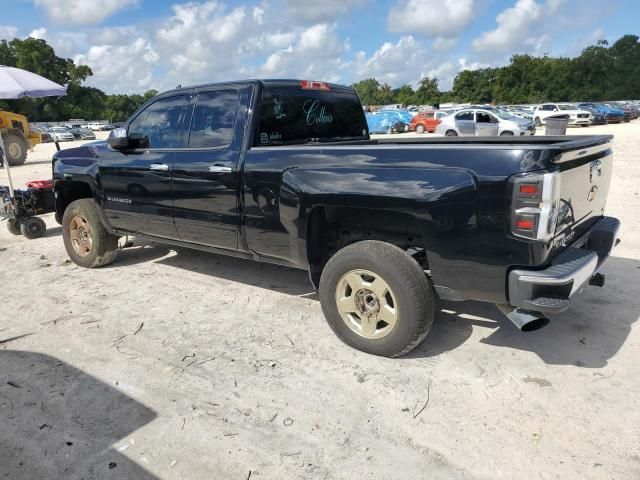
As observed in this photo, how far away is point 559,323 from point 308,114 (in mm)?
2716

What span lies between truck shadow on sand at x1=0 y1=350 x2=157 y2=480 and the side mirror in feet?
6.80

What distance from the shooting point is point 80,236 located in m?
5.66

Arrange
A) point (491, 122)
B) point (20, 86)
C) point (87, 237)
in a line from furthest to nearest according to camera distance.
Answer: point (491, 122) < point (20, 86) < point (87, 237)

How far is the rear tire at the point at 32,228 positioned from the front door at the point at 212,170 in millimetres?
3974

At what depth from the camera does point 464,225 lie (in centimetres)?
281

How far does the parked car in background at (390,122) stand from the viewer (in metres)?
33.4

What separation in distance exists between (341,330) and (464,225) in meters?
1.23

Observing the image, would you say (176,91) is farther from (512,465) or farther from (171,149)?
(512,465)

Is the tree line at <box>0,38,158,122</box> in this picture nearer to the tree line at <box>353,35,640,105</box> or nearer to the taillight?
the tree line at <box>353,35,640,105</box>

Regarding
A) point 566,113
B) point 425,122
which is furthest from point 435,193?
point 566,113

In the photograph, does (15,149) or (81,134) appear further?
(81,134)

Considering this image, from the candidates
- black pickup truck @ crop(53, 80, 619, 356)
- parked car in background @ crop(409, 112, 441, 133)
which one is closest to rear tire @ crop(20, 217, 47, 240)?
black pickup truck @ crop(53, 80, 619, 356)

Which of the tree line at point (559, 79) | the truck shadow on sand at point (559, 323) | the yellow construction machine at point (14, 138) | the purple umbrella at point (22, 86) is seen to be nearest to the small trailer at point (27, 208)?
the purple umbrella at point (22, 86)

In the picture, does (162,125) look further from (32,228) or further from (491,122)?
(491,122)
